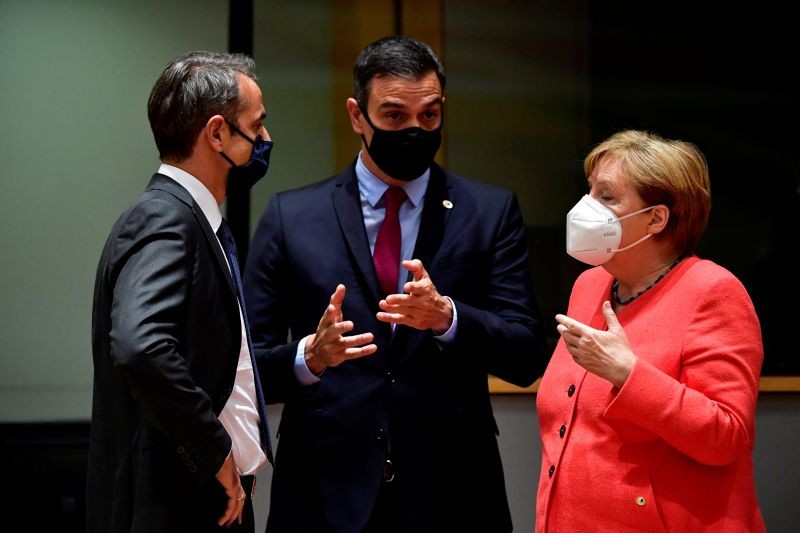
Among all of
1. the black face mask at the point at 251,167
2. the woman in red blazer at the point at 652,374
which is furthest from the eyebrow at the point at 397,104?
the woman in red blazer at the point at 652,374

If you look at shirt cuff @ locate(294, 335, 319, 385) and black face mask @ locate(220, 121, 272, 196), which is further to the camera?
shirt cuff @ locate(294, 335, 319, 385)

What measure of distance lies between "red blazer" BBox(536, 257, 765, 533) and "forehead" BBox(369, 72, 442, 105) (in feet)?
2.54

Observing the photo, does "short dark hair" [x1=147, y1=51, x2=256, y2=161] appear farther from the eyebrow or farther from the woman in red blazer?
the woman in red blazer

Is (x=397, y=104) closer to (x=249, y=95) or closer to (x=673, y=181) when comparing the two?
(x=249, y=95)

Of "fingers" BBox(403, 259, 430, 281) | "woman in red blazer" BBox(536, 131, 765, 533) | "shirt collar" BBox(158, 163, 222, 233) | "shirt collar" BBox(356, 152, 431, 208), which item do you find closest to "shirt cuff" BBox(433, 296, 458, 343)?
"fingers" BBox(403, 259, 430, 281)

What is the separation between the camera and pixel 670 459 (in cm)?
201

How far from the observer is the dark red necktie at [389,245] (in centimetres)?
246

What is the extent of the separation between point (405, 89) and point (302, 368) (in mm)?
742

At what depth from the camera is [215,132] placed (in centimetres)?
216

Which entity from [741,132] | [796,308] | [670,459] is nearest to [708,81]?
[741,132]

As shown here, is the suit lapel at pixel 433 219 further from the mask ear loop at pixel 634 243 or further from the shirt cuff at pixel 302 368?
the mask ear loop at pixel 634 243

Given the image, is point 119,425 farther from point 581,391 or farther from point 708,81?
point 708,81

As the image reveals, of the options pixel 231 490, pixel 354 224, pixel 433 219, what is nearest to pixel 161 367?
pixel 231 490

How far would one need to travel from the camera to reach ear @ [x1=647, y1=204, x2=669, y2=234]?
6.99ft
